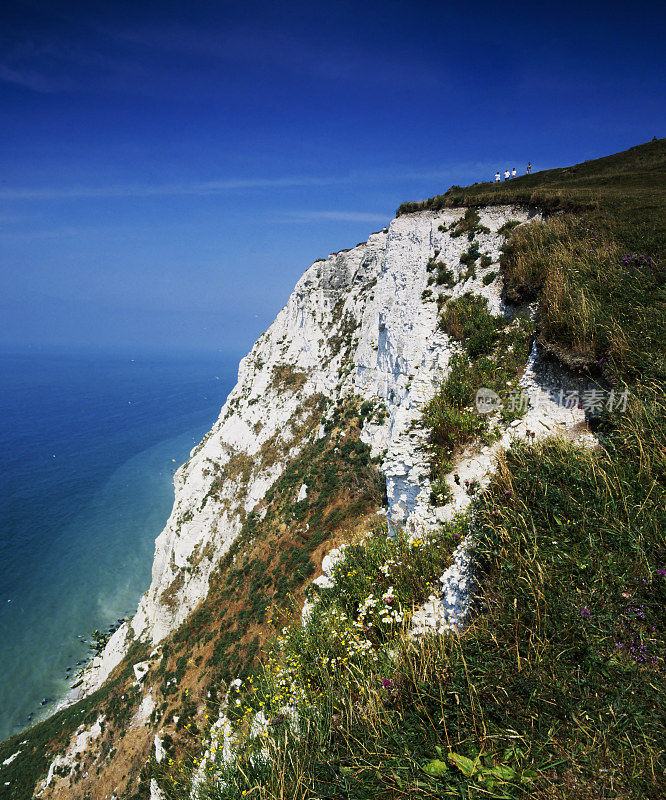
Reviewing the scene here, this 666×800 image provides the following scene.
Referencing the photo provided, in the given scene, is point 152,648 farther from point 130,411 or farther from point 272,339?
point 130,411

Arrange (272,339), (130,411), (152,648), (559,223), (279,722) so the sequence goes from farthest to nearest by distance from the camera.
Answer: (130,411), (272,339), (152,648), (559,223), (279,722)

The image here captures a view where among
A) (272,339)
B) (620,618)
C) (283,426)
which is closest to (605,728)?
(620,618)

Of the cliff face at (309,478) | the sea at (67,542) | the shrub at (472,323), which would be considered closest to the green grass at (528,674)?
the cliff face at (309,478)

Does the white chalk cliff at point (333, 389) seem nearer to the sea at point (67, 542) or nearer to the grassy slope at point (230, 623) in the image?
the grassy slope at point (230, 623)

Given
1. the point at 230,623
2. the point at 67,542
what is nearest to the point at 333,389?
the point at 230,623

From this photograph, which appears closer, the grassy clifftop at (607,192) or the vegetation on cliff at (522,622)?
the vegetation on cliff at (522,622)

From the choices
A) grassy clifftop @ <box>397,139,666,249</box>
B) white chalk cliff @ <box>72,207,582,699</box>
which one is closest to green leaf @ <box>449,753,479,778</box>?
white chalk cliff @ <box>72,207,582,699</box>
